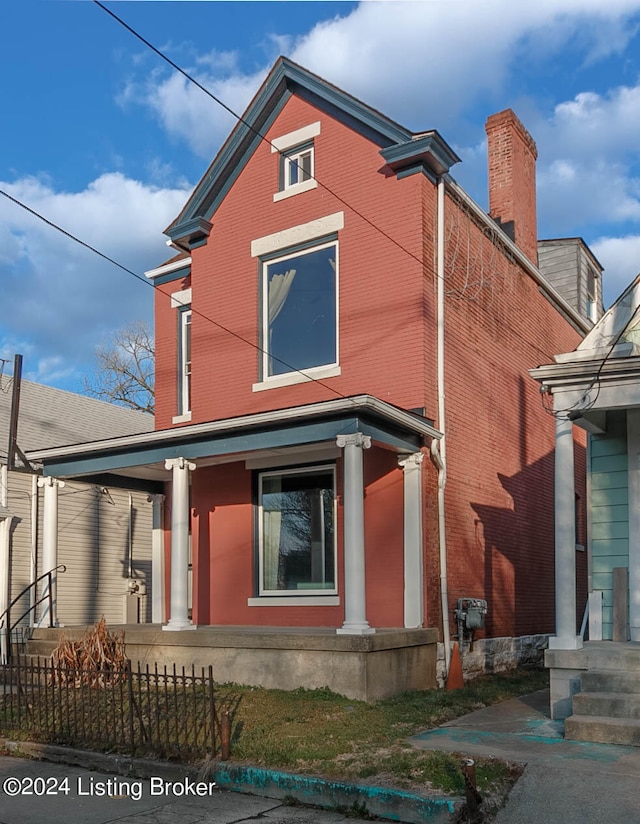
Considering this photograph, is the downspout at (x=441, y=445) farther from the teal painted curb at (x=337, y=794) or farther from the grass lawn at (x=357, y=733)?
the teal painted curb at (x=337, y=794)

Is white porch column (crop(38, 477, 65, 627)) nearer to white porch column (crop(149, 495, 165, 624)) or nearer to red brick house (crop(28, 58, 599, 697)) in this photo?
red brick house (crop(28, 58, 599, 697))

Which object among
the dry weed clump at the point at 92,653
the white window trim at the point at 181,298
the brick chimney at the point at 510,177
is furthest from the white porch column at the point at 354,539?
the brick chimney at the point at 510,177

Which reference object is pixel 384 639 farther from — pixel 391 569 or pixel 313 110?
pixel 313 110

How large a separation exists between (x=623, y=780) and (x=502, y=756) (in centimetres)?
109

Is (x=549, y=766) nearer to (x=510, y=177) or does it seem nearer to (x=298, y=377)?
(x=298, y=377)

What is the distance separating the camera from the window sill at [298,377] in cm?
1393

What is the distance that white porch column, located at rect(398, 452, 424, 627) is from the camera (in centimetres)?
1245

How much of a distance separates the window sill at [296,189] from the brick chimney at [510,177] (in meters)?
4.44

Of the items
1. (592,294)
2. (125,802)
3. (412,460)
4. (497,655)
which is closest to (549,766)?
(125,802)

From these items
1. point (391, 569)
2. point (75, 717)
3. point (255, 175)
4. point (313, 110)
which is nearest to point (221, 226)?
point (255, 175)

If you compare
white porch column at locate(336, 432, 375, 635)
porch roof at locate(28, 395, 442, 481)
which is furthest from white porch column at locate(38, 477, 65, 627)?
white porch column at locate(336, 432, 375, 635)

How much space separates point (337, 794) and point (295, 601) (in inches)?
256

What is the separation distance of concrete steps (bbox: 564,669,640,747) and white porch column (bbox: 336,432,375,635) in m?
2.83

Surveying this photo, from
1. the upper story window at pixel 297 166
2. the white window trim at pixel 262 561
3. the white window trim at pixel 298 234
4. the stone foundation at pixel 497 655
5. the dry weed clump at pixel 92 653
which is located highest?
the upper story window at pixel 297 166
